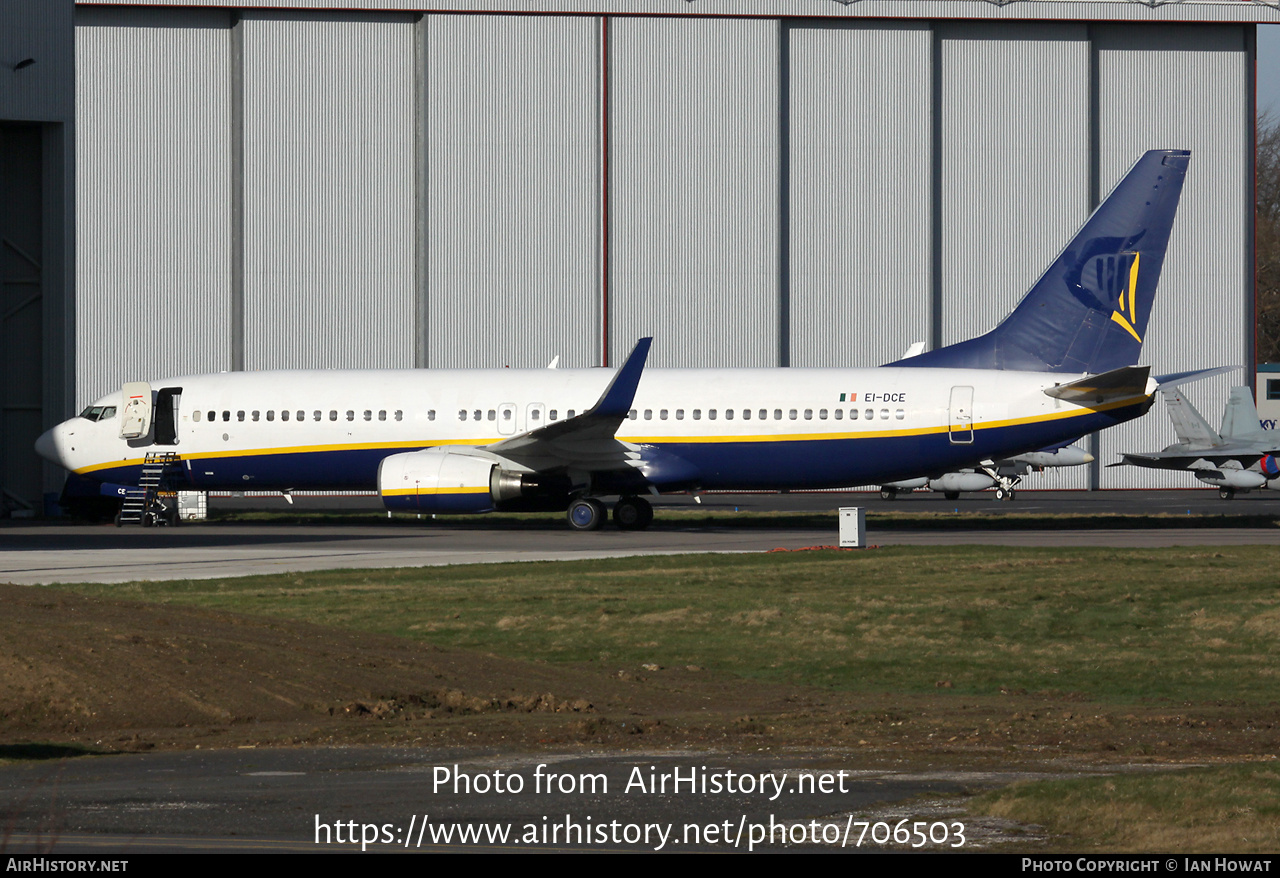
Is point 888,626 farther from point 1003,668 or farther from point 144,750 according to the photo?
point 144,750

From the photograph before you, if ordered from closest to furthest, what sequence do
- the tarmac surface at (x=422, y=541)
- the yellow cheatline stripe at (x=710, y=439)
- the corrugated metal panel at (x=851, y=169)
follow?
the tarmac surface at (x=422, y=541), the yellow cheatline stripe at (x=710, y=439), the corrugated metal panel at (x=851, y=169)

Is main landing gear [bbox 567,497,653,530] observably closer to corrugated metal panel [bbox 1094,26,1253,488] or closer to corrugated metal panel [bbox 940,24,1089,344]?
corrugated metal panel [bbox 940,24,1089,344]

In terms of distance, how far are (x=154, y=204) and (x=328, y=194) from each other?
20.1ft

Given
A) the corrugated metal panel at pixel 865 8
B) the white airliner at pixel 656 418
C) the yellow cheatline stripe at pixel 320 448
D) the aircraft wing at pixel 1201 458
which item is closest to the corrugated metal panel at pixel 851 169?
the corrugated metal panel at pixel 865 8

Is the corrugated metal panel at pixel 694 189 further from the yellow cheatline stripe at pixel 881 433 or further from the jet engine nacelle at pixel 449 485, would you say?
the jet engine nacelle at pixel 449 485

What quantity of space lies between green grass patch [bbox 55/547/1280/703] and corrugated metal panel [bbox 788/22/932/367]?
31502 millimetres

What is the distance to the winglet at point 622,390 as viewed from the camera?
29.5m

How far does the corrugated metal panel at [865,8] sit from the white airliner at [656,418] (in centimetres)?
2185

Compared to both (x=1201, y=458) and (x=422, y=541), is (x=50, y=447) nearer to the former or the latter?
(x=422, y=541)

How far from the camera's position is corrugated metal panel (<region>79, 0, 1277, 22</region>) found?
5169cm

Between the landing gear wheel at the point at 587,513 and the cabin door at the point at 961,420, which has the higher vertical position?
the cabin door at the point at 961,420

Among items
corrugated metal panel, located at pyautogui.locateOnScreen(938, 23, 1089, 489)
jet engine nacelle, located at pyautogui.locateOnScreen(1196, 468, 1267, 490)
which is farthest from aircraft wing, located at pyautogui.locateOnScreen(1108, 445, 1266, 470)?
corrugated metal panel, located at pyautogui.locateOnScreen(938, 23, 1089, 489)

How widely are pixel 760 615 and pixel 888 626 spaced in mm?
1526
